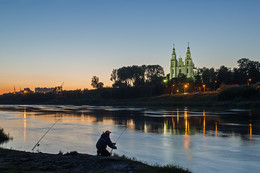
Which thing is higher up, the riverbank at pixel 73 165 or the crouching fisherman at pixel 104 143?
the crouching fisherman at pixel 104 143

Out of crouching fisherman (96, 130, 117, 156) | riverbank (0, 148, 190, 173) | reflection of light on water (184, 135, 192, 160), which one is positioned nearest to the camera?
riverbank (0, 148, 190, 173)

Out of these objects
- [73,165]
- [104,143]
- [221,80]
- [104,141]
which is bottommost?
[73,165]

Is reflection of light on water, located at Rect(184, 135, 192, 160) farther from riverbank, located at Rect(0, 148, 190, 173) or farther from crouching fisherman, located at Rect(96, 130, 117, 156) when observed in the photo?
crouching fisherman, located at Rect(96, 130, 117, 156)

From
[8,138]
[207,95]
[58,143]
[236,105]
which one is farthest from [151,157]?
[207,95]

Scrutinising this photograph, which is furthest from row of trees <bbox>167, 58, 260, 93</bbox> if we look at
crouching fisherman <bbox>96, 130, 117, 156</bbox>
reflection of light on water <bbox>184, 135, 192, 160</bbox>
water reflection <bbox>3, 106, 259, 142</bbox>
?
crouching fisherman <bbox>96, 130, 117, 156</bbox>

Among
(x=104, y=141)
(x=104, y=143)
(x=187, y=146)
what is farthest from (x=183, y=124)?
(x=104, y=141)

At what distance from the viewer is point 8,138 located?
→ 29375 millimetres

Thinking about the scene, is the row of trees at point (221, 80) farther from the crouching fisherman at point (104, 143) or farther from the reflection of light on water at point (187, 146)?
the crouching fisherman at point (104, 143)

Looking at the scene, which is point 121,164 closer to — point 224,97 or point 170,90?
point 224,97

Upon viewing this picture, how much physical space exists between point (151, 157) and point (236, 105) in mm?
88115

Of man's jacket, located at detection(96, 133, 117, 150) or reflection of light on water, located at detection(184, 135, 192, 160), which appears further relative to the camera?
reflection of light on water, located at detection(184, 135, 192, 160)

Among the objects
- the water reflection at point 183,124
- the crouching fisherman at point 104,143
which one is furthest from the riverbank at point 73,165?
the water reflection at point 183,124

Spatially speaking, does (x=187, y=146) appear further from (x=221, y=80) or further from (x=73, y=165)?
(x=221, y=80)

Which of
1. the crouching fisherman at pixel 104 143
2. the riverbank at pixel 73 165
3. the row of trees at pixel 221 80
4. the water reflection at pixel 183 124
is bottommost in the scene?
the water reflection at pixel 183 124
